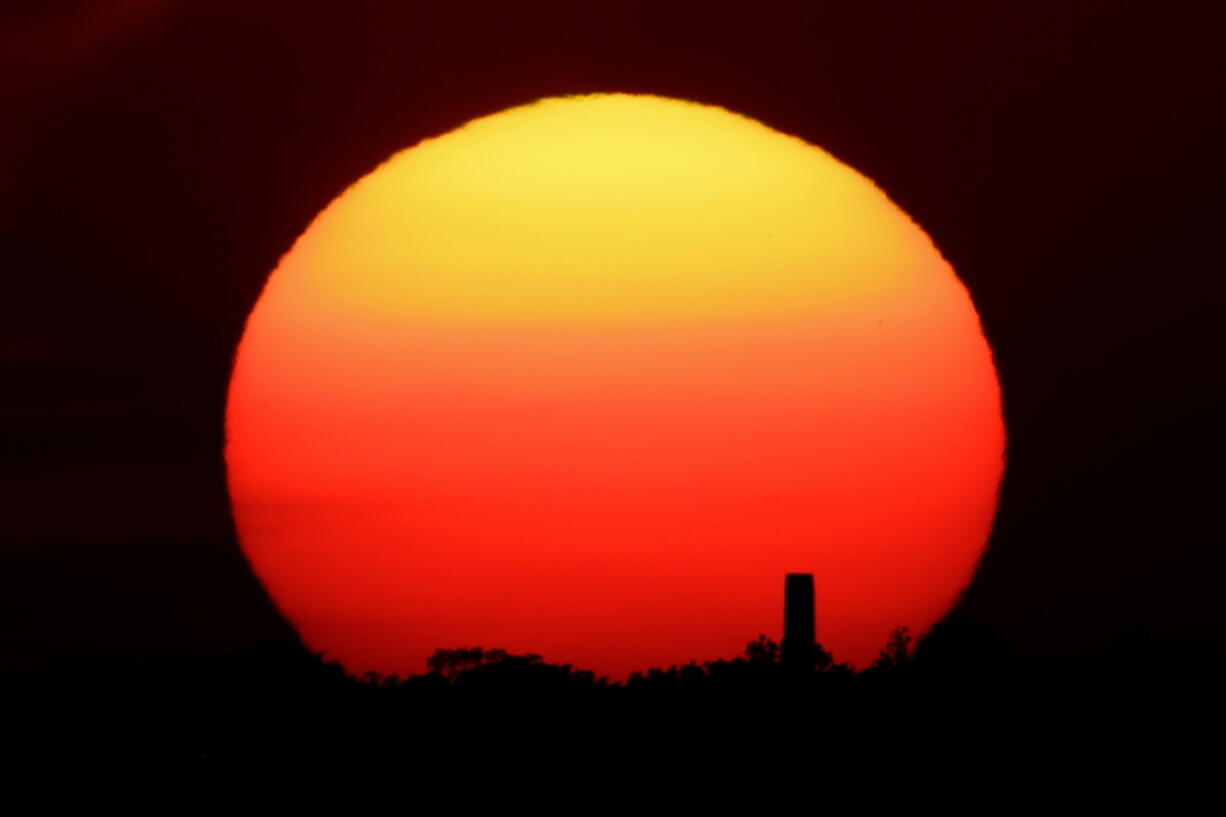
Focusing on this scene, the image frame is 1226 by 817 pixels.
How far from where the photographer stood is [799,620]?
28.8 m

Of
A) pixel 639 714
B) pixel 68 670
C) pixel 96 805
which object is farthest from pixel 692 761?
pixel 68 670

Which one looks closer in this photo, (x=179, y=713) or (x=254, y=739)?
(x=254, y=739)

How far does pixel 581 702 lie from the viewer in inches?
1195

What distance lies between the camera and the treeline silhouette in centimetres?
2869

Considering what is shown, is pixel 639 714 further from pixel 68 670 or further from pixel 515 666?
pixel 68 670

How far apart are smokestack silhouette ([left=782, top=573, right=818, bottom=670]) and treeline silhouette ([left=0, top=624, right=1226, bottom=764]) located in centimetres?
28

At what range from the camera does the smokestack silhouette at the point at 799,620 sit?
28.7 metres

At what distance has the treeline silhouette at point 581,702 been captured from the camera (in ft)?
94.1

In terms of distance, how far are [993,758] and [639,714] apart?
14.9ft

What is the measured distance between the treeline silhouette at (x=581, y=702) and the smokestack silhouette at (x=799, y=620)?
0.91ft

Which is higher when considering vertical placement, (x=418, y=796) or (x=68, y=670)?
(x=68, y=670)

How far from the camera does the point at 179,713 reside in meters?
32.8

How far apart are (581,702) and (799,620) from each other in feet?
10.8

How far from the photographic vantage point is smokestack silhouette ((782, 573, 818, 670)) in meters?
28.7
